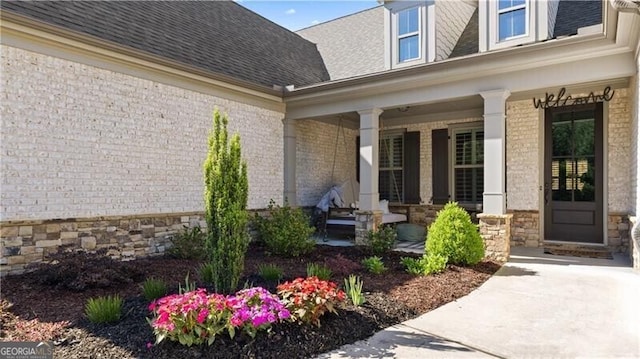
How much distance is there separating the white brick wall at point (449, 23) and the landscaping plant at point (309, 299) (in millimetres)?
6444

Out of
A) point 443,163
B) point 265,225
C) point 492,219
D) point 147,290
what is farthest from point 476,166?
point 147,290

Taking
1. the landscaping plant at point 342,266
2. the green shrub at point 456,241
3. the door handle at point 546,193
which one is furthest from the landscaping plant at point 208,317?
the door handle at point 546,193

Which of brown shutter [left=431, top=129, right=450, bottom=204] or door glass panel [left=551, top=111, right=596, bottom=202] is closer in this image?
door glass panel [left=551, top=111, right=596, bottom=202]

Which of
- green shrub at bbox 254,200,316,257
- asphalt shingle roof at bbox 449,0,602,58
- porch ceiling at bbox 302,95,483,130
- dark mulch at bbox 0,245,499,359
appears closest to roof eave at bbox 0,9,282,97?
porch ceiling at bbox 302,95,483,130

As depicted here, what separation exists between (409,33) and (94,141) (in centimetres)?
659

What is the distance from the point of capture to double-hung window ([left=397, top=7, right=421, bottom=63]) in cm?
832

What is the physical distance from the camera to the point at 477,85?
6426 millimetres

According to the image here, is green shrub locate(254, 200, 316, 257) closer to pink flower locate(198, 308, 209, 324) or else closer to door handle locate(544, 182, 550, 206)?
pink flower locate(198, 308, 209, 324)

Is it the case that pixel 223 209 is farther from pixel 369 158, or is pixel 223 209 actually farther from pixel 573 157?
pixel 573 157

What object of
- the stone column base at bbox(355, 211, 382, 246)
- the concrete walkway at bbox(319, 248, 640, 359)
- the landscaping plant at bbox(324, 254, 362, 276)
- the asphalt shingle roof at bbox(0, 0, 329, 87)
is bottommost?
the concrete walkway at bbox(319, 248, 640, 359)

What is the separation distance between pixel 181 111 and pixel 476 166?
655 cm

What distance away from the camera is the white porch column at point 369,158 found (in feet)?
24.8

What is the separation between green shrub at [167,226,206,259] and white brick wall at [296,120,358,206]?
3239mm

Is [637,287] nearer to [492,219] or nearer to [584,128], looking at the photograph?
[492,219]
